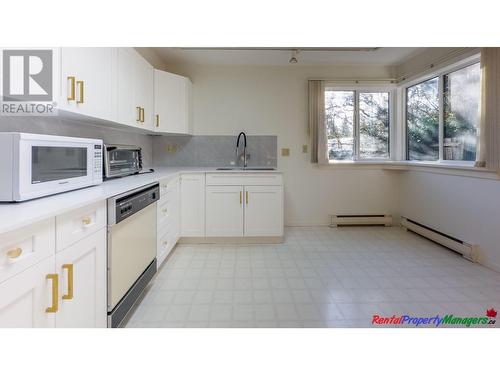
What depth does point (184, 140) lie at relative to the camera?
4.32 metres

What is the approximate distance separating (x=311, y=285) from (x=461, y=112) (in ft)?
A: 8.53

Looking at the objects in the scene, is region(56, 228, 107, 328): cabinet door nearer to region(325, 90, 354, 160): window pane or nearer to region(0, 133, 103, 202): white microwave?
region(0, 133, 103, 202): white microwave

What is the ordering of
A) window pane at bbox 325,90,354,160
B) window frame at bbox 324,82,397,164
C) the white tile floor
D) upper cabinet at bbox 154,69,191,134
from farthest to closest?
window pane at bbox 325,90,354,160, window frame at bbox 324,82,397,164, upper cabinet at bbox 154,69,191,134, the white tile floor

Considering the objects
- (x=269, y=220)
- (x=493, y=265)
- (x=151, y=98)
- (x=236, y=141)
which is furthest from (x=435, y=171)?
(x=151, y=98)

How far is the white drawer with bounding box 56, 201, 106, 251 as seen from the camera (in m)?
1.24

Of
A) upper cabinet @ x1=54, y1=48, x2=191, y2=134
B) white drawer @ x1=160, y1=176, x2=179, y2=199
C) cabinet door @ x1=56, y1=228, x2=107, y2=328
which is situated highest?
upper cabinet @ x1=54, y1=48, x2=191, y2=134

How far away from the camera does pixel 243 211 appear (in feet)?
11.9

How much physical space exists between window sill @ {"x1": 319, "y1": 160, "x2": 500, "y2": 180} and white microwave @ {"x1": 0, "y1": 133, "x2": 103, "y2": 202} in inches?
133

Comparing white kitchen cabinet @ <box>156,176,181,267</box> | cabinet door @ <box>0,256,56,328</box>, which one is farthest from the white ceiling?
cabinet door @ <box>0,256,56,328</box>

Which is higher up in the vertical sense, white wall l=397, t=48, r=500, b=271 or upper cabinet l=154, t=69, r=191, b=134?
upper cabinet l=154, t=69, r=191, b=134

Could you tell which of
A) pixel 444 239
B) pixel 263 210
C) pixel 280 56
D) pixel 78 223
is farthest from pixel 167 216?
pixel 444 239

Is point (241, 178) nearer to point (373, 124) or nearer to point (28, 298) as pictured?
point (373, 124)
